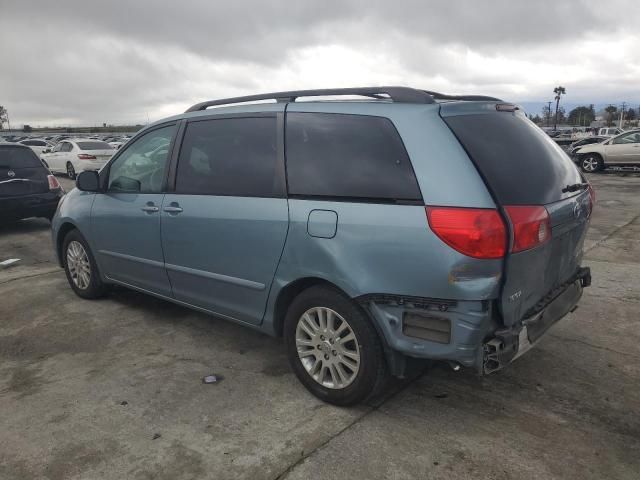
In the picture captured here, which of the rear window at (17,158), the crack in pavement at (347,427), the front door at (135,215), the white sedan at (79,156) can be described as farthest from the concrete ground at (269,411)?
the white sedan at (79,156)

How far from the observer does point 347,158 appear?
118 inches

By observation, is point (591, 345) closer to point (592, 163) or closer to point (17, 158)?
point (17, 158)

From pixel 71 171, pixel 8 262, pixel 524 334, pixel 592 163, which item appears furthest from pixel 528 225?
pixel 592 163

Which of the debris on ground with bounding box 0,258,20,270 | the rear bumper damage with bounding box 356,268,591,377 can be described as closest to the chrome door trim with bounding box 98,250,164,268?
the rear bumper damage with bounding box 356,268,591,377

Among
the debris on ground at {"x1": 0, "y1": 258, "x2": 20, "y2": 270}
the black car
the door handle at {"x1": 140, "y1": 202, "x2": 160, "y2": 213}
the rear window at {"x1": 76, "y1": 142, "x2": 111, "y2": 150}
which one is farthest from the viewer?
the rear window at {"x1": 76, "y1": 142, "x2": 111, "y2": 150}

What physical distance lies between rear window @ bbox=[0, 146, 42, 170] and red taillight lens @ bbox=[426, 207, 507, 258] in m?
8.14

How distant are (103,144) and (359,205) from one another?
18418 millimetres

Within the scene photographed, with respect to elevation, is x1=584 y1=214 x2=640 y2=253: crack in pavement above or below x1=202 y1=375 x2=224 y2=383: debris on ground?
below

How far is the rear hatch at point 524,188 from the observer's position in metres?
2.68

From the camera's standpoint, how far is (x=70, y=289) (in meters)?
5.61

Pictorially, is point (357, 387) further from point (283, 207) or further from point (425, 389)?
point (283, 207)

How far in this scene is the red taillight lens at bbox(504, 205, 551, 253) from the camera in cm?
262

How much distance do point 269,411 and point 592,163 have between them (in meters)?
19.7

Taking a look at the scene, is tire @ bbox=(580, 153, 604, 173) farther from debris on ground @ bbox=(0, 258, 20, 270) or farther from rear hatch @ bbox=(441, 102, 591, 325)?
debris on ground @ bbox=(0, 258, 20, 270)
